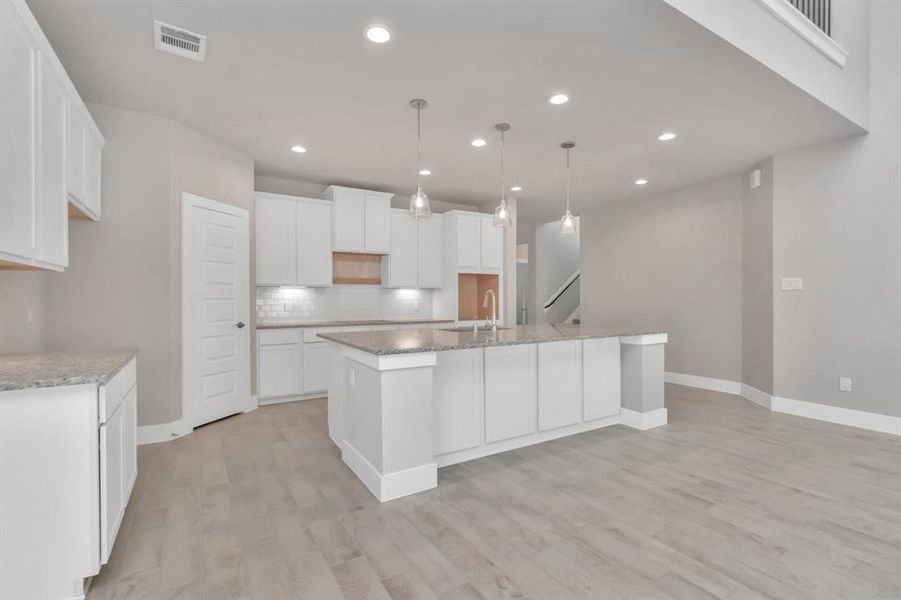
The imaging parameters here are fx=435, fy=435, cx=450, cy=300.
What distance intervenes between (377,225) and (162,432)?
334 centimetres

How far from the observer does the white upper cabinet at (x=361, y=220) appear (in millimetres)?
5559

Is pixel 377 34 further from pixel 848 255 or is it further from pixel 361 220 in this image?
pixel 848 255

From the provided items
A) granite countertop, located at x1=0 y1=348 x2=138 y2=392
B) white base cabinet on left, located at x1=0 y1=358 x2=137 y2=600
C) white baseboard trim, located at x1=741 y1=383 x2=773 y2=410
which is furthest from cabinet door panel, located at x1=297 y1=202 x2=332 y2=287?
white baseboard trim, located at x1=741 y1=383 x2=773 y2=410

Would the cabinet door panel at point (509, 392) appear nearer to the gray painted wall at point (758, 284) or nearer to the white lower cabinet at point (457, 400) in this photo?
the white lower cabinet at point (457, 400)

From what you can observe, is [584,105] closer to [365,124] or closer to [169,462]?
[365,124]

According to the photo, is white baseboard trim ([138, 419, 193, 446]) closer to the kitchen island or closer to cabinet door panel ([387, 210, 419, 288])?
the kitchen island

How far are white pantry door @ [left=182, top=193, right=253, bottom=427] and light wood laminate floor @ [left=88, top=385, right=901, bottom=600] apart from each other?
652mm

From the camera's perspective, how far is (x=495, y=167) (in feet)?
16.7

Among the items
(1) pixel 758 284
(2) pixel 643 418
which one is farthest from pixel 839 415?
(2) pixel 643 418

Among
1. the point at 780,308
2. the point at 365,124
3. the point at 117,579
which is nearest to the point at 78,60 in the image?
the point at 365,124

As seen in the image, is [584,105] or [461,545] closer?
[461,545]

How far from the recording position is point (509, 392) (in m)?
3.38

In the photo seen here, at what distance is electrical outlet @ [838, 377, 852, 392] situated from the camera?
4.16 meters

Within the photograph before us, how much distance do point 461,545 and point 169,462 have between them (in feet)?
7.93
